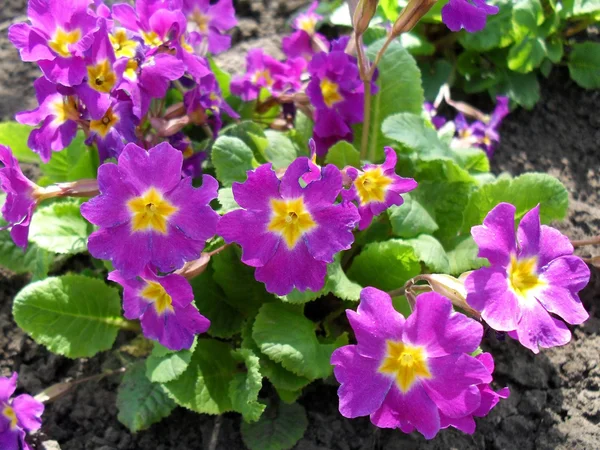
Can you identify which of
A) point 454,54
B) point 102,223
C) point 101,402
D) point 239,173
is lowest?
point 101,402

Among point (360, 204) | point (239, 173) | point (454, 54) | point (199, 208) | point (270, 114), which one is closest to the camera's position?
point (199, 208)

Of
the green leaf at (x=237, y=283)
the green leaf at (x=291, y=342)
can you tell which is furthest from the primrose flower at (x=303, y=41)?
the green leaf at (x=291, y=342)

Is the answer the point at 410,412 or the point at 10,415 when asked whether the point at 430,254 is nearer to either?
the point at 410,412

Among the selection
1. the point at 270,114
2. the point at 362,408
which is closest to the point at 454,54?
the point at 270,114

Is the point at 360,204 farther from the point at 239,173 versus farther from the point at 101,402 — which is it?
the point at 101,402

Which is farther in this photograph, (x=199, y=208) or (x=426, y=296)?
(x=199, y=208)

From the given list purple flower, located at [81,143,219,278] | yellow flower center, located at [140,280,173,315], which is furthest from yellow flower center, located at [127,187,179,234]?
yellow flower center, located at [140,280,173,315]
